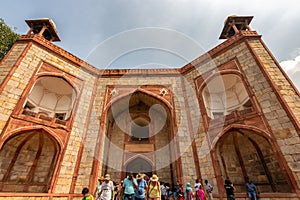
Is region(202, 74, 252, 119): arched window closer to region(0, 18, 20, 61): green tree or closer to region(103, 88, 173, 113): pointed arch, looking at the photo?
region(103, 88, 173, 113): pointed arch

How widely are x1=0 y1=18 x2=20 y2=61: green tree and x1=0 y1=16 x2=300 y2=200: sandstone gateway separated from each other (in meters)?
3.23

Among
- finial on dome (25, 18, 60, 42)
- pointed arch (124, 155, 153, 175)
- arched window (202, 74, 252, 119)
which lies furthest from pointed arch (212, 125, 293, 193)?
finial on dome (25, 18, 60, 42)

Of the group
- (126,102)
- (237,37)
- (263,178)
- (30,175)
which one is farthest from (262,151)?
(30,175)

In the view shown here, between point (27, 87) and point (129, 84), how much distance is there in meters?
6.38

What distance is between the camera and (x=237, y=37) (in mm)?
10797

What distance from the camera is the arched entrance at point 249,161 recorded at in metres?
8.55

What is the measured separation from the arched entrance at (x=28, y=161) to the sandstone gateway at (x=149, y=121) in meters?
0.05

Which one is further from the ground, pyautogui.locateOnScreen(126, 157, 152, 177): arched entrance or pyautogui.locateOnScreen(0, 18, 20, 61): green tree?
pyautogui.locateOnScreen(0, 18, 20, 61): green tree

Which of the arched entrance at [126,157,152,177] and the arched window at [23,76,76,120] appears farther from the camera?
the arched entrance at [126,157,152,177]

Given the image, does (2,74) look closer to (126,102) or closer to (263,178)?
(126,102)

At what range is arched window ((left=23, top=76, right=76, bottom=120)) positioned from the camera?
11305 mm

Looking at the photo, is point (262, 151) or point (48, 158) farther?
point (48, 158)

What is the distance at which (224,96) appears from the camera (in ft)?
40.5

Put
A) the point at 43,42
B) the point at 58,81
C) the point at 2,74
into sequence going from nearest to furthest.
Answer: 1. the point at 2,74
2. the point at 43,42
3. the point at 58,81
